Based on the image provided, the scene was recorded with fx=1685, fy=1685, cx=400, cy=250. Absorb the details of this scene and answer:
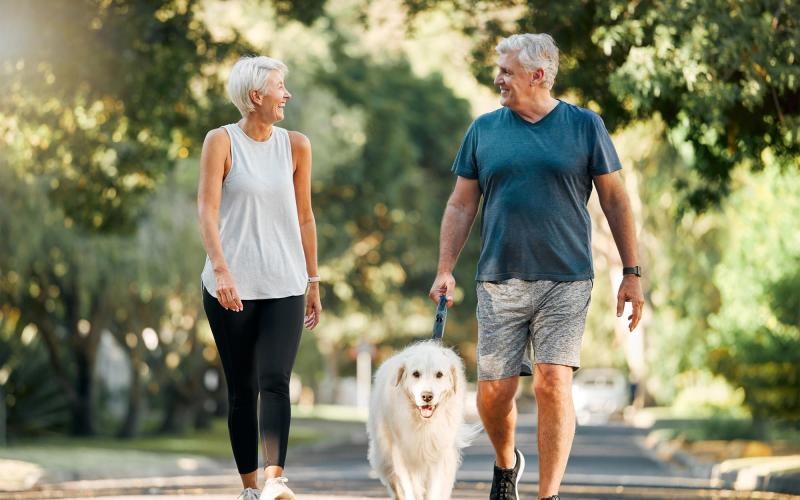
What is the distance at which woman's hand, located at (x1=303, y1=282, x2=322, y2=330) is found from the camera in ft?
29.0

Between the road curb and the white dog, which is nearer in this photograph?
the white dog

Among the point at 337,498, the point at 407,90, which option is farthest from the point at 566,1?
the point at 407,90

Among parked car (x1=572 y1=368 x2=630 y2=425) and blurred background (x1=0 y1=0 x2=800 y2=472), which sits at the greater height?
blurred background (x1=0 y1=0 x2=800 y2=472)

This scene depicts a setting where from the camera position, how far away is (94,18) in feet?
64.3

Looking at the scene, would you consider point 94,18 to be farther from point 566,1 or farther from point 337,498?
point 337,498

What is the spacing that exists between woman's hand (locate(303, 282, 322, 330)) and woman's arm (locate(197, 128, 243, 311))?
0.79m

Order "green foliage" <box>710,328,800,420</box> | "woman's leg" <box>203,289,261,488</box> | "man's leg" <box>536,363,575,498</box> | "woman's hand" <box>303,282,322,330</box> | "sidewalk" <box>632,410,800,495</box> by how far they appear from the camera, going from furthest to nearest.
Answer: "green foliage" <box>710,328,800,420</box> → "sidewalk" <box>632,410,800,495</box> → "woman's hand" <box>303,282,322,330</box> → "woman's leg" <box>203,289,261,488</box> → "man's leg" <box>536,363,575,498</box>

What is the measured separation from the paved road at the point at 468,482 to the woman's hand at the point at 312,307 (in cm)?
331

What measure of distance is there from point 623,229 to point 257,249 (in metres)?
1.83

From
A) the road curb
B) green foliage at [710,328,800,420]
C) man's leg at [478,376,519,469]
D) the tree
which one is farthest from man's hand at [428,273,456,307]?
green foliage at [710,328,800,420]

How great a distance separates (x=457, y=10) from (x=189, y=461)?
27.5ft

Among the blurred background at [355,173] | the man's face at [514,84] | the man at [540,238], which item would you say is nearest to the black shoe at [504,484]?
the man at [540,238]

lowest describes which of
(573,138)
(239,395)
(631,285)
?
(239,395)

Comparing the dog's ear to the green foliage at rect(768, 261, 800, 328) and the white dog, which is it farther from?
the green foliage at rect(768, 261, 800, 328)
